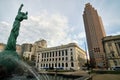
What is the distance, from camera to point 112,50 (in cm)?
4497

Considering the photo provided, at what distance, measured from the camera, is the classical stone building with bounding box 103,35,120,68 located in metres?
43.1

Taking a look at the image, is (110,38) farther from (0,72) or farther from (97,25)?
(97,25)

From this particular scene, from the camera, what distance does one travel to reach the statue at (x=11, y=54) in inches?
413

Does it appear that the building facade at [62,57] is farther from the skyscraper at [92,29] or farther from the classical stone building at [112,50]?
the skyscraper at [92,29]

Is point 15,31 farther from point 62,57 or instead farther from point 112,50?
point 62,57

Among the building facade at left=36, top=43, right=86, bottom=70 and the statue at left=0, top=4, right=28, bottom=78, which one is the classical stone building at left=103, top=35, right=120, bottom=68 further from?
the statue at left=0, top=4, right=28, bottom=78

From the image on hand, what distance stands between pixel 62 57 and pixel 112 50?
27794 millimetres

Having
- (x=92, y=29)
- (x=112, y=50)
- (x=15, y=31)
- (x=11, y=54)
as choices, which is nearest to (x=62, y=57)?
(x=112, y=50)

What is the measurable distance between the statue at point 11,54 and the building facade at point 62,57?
45.0 metres

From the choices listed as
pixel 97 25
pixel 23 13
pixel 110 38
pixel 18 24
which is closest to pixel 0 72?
pixel 18 24

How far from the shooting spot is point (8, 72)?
10.6 metres

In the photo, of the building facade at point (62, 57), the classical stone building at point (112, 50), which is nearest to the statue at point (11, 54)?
the classical stone building at point (112, 50)

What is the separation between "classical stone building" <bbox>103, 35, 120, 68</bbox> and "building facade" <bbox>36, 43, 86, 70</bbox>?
54.7 feet

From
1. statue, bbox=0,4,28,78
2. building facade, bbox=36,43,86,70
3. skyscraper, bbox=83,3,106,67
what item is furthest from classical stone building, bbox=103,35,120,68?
skyscraper, bbox=83,3,106,67
